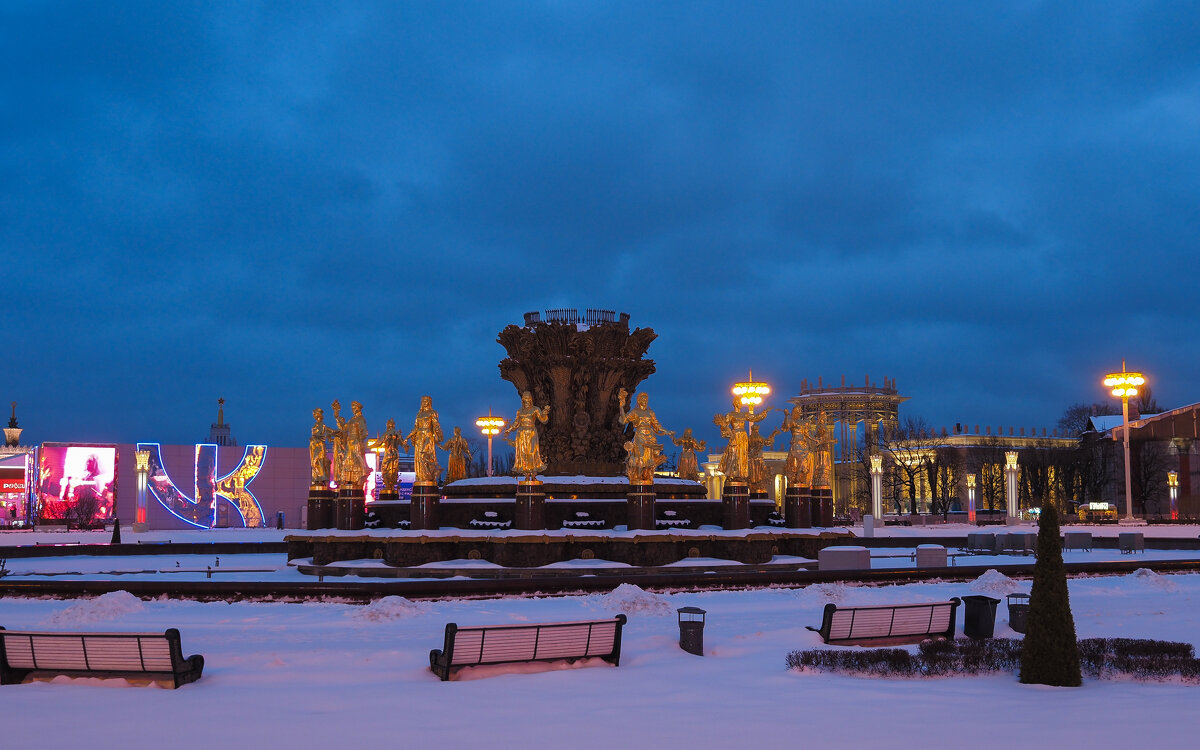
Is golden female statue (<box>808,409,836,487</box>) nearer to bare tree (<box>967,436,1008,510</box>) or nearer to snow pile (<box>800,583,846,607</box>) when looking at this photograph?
snow pile (<box>800,583,846,607</box>)

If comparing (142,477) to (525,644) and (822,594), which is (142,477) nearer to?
(822,594)

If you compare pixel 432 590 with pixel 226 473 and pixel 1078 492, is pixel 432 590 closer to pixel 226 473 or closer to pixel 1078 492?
pixel 226 473

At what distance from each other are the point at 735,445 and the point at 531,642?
17.2 metres

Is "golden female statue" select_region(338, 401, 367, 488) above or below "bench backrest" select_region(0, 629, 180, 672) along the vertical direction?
above

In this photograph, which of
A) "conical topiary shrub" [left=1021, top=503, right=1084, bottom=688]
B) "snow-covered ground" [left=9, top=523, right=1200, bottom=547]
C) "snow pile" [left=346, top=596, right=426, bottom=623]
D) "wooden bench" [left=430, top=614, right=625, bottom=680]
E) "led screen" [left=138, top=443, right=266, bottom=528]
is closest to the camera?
"conical topiary shrub" [left=1021, top=503, right=1084, bottom=688]

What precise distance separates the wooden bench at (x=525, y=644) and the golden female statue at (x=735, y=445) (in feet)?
51.7

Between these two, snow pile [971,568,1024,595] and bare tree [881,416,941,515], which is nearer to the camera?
snow pile [971,568,1024,595]

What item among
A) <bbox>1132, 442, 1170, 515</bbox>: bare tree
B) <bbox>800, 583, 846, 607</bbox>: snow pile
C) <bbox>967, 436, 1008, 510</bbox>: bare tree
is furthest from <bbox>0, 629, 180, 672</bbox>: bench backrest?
<bbox>967, 436, 1008, 510</bbox>: bare tree

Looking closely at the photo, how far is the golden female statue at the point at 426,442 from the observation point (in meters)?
27.8

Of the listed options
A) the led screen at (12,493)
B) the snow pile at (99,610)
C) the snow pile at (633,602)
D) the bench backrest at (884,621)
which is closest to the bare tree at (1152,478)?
the bench backrest at (884,621)

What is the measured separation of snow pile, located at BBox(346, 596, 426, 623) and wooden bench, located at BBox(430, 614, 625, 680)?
16.2 ft

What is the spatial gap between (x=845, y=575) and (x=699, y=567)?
434 cm

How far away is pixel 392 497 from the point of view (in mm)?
32656

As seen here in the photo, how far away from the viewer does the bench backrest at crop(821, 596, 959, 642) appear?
15.1 metres
